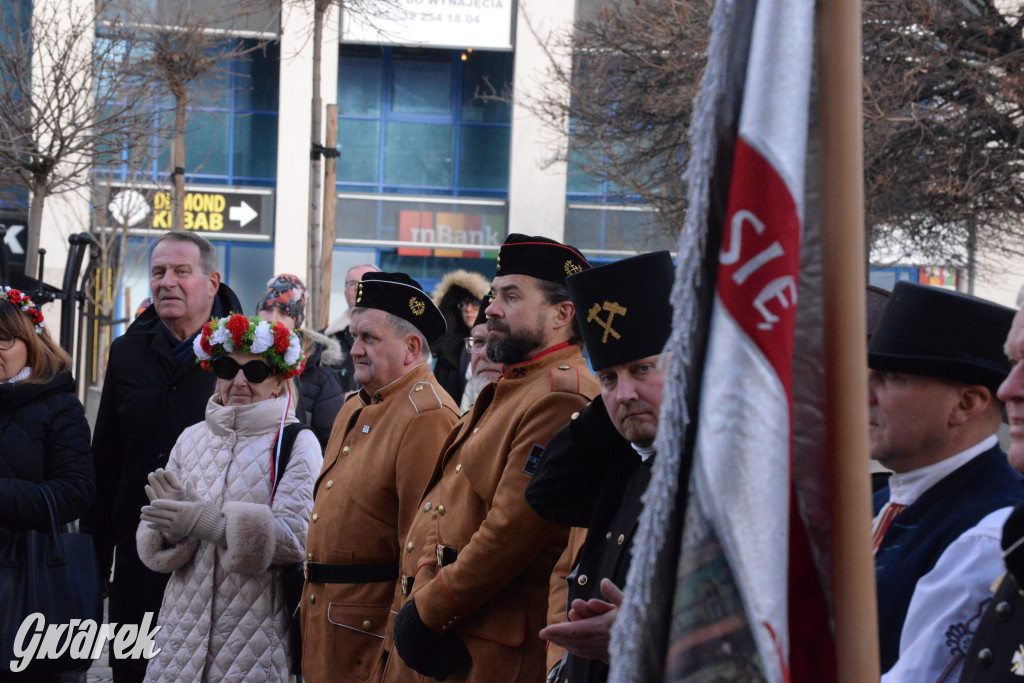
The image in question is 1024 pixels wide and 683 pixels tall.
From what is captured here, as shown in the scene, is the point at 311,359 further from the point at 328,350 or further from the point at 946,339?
the point at 946,339

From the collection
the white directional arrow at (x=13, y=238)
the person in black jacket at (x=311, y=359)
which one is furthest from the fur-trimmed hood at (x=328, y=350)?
the white directional arrow at (x=13, y=238)

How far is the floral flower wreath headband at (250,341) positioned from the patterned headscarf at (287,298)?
1.82 m

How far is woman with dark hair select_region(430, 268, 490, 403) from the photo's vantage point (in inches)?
289

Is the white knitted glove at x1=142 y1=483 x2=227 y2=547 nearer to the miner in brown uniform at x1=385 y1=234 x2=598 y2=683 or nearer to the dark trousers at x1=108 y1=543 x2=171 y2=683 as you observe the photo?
the dark trousers at x1=108 y1=543 x2=171 y2=683

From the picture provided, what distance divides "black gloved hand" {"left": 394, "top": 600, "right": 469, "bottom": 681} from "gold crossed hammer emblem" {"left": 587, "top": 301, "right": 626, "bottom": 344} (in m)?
1.21

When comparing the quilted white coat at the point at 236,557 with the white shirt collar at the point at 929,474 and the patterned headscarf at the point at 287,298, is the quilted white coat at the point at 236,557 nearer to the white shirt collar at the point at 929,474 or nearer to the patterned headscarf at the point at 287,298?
the patterned headscarf at the point at 287,298

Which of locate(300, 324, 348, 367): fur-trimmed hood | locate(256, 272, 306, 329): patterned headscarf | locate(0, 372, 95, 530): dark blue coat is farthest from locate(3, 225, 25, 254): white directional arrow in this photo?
locate(0, 372, 95, 530): dark blue coat

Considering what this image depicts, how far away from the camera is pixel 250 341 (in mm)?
4395

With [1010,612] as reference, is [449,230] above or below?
above

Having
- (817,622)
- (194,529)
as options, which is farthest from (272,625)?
(817,622)

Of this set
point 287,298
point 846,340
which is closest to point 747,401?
point 846,340

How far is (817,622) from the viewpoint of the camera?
124 cm

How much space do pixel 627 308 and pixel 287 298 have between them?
3.99 m

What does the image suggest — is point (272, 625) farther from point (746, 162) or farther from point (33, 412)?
point (746, 162)
